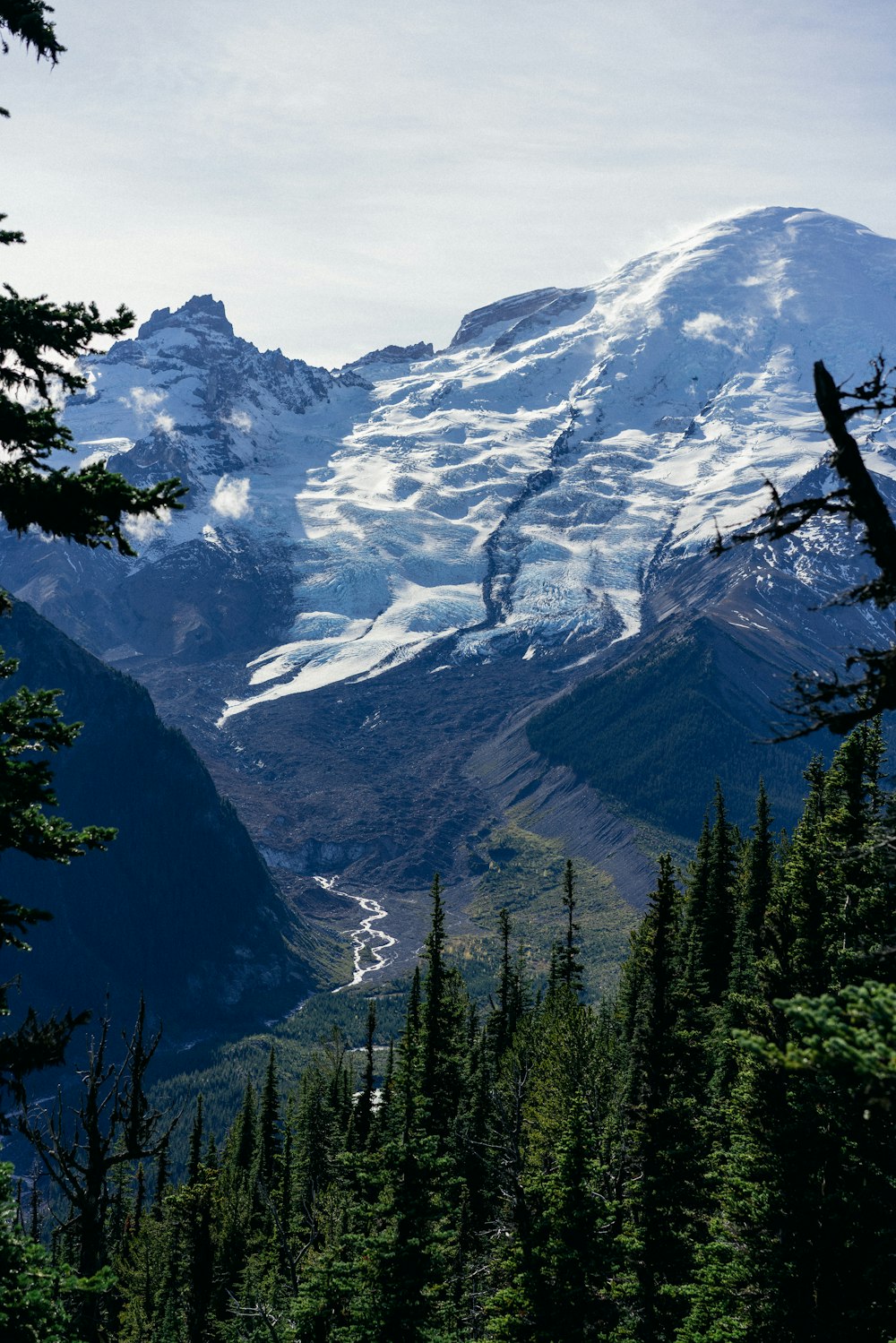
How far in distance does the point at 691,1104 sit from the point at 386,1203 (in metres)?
10.3

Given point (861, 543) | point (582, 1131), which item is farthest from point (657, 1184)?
point (861, 543)

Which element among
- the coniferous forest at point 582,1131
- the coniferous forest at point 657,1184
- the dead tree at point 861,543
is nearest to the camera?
the dead tree at point 861,543

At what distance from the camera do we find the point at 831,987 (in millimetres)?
32688

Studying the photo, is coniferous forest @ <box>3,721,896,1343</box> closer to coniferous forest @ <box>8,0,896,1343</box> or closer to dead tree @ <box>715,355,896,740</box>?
coniferous forest @ <box>8,0,896,1343</box>

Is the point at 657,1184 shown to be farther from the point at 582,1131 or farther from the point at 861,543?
the point at 861,543

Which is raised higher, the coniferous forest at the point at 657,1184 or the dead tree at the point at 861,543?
the dead tree at the point at 861,543

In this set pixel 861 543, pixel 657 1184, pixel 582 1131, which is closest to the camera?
pixel 861 543

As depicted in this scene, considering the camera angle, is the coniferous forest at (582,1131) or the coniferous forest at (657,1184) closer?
the coniferous forest at (582,1131)

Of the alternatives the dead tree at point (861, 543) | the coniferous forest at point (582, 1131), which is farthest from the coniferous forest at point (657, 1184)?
the dead tree at point (861, 543)

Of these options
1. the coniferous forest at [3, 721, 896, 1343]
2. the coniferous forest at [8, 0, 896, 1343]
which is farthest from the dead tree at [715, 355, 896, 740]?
the coniferous forest at [3, 721, 896, 1343]

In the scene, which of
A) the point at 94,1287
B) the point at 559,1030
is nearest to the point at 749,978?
the point at 559,1030

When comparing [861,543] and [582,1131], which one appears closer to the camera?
[861,543]

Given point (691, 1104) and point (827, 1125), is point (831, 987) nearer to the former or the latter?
point (827, 1125)

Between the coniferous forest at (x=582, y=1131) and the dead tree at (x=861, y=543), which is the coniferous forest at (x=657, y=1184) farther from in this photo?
the dead tree at (x=861, y=543)
